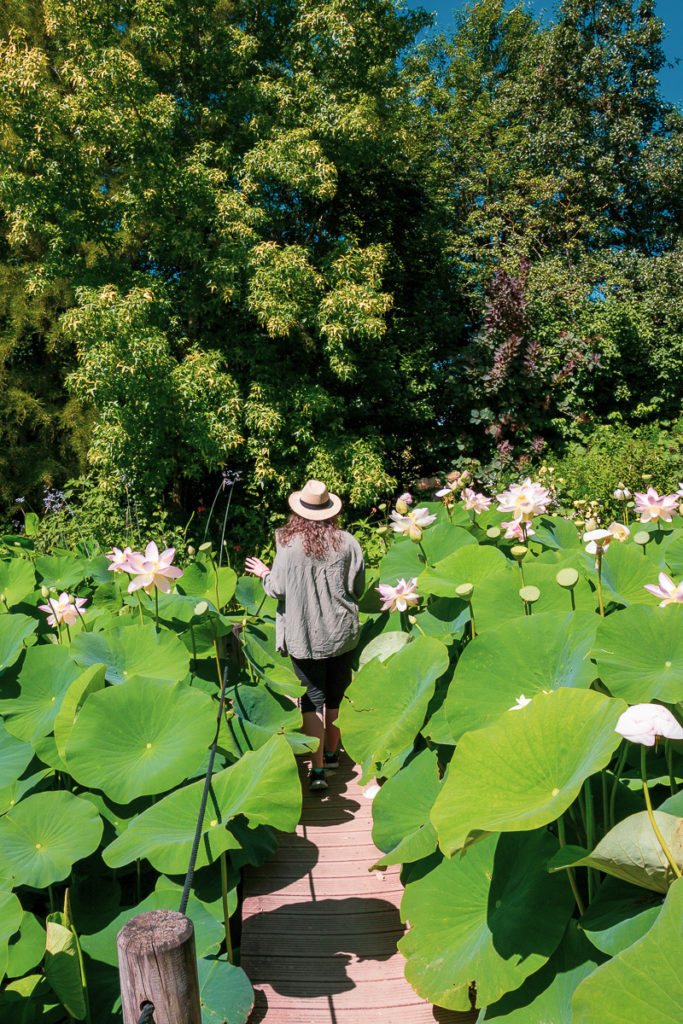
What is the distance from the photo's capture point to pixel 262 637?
2.56 m

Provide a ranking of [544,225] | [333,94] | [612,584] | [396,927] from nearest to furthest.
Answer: [396,927] < [612,584] < [333,94] < [544,225]

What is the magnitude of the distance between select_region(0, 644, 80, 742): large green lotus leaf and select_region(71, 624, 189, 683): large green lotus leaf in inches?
2.4

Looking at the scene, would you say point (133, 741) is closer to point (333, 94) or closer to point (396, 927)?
point (396, 927)

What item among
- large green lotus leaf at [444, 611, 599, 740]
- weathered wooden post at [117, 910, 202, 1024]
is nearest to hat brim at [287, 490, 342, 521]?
large green lotus leaf at [444, 611, 599, 740]

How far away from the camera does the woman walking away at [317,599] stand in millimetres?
2330

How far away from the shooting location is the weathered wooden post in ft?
2.08

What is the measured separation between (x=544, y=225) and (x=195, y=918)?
1055cm

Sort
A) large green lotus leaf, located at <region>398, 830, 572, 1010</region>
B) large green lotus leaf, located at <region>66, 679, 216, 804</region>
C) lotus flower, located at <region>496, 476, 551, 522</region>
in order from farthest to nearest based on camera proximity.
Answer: lotus flower, located at <region>496, 476, 551, 522</region>, large green lotus leaf, located at <region>66, 679, 216, 804</region>, large green lotus leaf, located at <region>398, 830, 572, 1010</region>

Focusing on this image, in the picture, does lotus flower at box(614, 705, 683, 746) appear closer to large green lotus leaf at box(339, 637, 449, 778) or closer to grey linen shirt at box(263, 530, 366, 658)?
large green lotus leaf at box(339, 637, 449, 778)

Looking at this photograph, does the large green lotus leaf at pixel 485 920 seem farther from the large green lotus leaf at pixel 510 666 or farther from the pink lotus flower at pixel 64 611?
the pink lotus flower at pixel 64 611

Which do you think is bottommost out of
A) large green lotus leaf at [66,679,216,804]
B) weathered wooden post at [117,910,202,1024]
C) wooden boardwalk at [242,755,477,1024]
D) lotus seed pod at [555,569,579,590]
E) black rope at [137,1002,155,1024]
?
wooden boardwalk at [242,755,477,1024]

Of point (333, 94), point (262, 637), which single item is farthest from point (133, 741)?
point (333, 94)

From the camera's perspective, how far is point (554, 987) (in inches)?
37.5

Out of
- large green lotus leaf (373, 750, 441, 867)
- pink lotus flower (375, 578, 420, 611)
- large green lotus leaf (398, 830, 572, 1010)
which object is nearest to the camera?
large green lotus leaf (398, 830, 572, 1010)
